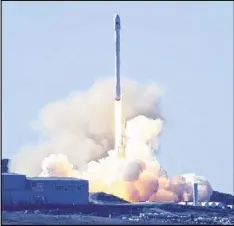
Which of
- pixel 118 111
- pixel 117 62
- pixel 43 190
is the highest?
pixel 117 62

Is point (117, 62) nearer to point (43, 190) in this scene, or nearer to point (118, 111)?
point (118, 111)

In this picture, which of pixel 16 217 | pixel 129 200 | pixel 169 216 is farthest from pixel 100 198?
pixel 16 217

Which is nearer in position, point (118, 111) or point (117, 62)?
point (117, 62)

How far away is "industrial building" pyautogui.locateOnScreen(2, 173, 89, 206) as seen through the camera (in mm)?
175875

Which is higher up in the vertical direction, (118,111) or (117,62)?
(117,62)

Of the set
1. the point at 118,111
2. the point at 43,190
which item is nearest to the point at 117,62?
the point at 118,111

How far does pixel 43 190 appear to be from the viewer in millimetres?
179750

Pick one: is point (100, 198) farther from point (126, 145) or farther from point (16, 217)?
point (16, 217)

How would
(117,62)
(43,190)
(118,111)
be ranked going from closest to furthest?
1. (43,190)
2. (117,62)
3. (118,111)

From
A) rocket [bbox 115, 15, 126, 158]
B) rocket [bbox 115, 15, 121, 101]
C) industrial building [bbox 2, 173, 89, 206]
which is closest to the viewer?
industrial building [bbox 2, 173, 89, 206]

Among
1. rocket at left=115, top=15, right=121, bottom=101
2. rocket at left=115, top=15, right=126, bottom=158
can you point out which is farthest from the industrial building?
rocket at left=115, top=15, right=121, bottom=101

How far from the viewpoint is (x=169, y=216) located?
17150 centimetres

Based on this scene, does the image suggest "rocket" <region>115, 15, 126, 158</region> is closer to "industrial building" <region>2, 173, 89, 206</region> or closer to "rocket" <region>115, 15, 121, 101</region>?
"rocket" <region>115, 15, 121, 101</region>

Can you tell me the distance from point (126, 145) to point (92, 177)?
8.51 m
